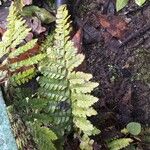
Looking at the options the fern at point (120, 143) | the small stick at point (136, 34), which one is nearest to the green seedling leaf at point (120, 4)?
the small stick at point (136, 34)

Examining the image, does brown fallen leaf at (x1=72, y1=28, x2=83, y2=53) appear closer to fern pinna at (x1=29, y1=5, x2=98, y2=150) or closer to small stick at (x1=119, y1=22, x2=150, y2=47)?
small stick at (x1=119, y1=22, x2=150, y2=47)

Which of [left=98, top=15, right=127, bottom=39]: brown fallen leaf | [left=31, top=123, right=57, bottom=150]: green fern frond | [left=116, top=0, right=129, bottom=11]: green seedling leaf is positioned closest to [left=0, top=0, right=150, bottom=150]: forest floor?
[left=98, top=15, right=127, bottom=39]: brown fallen leaf

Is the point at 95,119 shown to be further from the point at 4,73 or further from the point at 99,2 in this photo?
the point at 99,2

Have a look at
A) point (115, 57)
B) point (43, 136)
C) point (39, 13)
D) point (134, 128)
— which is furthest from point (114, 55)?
point (43, 136)

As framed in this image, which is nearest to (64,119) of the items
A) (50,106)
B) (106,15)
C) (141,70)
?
(50,106)

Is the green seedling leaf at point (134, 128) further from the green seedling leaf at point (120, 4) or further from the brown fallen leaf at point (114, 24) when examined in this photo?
the green seedling leaf at point (120, 4)

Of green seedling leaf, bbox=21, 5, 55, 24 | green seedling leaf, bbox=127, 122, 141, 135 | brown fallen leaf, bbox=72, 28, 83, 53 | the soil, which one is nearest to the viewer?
green seedling leaf, bbox=127, 122, 141, 135
